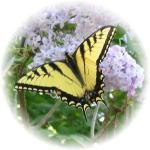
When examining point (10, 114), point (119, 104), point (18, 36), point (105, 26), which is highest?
point (105, 26)

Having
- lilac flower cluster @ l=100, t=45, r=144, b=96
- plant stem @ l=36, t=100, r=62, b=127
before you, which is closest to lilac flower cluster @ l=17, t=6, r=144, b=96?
lilac flower cluster @ l=100, t=45, r=144, b=96

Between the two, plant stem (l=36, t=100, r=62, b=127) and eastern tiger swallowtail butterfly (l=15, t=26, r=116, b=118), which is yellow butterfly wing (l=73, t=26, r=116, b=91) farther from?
plant stem (l=36, t=100, r=62, b=127)

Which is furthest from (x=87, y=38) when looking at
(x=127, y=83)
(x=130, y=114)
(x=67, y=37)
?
(x=130, y=114)

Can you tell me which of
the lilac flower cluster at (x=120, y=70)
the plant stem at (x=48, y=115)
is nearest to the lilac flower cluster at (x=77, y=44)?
the lilac flower cluster at (x=120, y=70)

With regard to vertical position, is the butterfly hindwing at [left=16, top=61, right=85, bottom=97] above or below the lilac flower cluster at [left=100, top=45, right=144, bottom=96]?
below

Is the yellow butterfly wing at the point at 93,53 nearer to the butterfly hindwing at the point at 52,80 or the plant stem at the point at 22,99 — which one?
the butterfly hindwing at the point at 52,80

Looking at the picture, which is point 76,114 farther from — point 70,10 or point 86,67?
point 70,10
